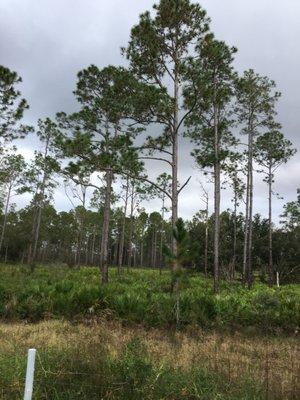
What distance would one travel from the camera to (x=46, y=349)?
680cm

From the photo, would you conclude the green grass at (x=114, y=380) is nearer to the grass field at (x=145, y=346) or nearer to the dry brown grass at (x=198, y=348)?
the grass field at (x=145, y=346)

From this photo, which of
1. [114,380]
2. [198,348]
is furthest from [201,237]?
[114,380]

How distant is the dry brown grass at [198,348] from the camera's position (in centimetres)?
619

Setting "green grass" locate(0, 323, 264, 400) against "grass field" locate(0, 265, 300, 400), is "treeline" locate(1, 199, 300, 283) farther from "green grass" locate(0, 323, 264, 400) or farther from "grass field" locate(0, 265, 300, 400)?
"green grass" locate(0, 323, 264, 400)

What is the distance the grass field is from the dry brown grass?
0.02 meters

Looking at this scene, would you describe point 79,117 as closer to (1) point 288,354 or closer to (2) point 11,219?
(1) point 288,354

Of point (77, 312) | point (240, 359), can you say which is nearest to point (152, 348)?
point (240, 359)

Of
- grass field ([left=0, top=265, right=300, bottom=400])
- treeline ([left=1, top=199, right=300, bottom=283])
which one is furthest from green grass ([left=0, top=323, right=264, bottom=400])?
treeline ([left=1, top=199, right=300, bottom=283])

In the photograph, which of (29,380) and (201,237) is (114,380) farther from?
(201,237)

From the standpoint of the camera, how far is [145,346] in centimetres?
695

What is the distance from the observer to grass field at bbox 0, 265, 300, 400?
525 centimetres

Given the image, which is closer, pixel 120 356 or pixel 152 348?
pixel 120 356

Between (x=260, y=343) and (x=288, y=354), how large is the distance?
1895 millimetres

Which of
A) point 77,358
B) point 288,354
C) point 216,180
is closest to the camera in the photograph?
point 77,358
